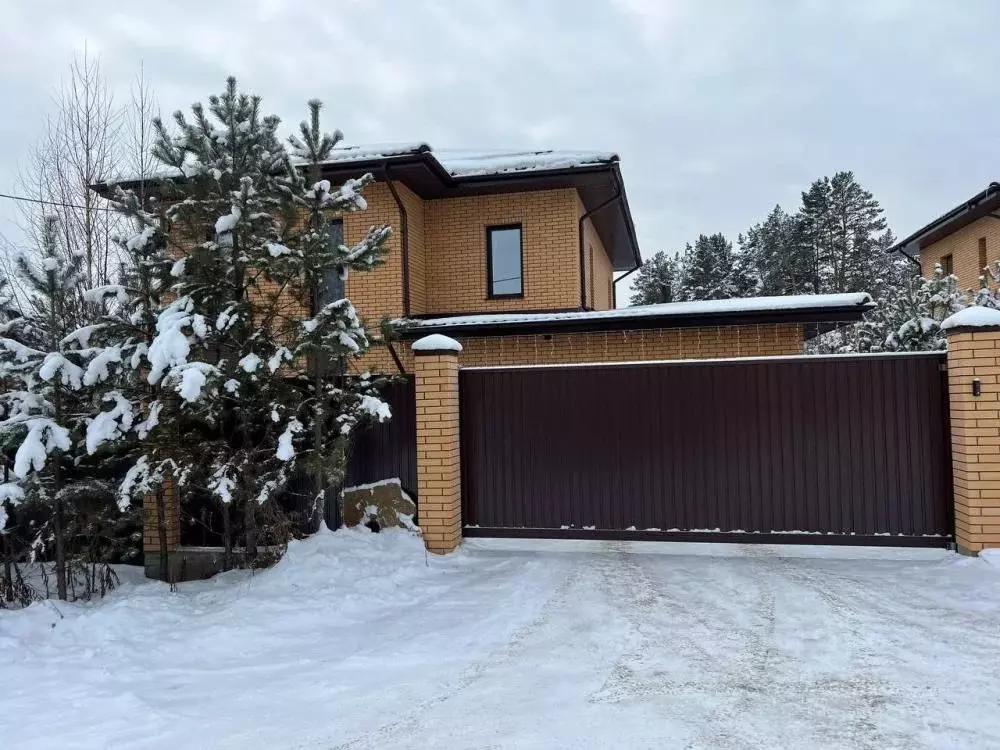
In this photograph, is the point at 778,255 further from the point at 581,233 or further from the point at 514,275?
the point at 514,275

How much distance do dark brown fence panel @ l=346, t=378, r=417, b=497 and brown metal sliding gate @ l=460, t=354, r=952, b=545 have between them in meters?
0.55

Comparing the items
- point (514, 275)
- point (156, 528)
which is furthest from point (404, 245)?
point (156, 528)

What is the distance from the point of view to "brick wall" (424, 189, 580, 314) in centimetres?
998

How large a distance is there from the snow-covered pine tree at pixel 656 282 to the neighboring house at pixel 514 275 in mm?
31643

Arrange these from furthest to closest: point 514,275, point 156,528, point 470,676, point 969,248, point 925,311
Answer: point 969,248 → point 925,311 → point 514,275 → point 156,528 → point 470,676

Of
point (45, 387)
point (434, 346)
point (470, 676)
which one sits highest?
point (434, 346)

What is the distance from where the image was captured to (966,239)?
15.7 m

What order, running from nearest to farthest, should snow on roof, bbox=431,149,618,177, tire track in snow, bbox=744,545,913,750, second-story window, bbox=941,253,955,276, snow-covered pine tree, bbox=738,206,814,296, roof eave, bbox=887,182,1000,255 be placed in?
tire track in snow, bbox=744,545,913,750 < snow on roof, bbox=431,149,618,177 < roof eave, bbox=887,182,1000,255 < second-story window, bbox=941,253,955,276 < snow-covered pine tree, bbox=738,206,814,296

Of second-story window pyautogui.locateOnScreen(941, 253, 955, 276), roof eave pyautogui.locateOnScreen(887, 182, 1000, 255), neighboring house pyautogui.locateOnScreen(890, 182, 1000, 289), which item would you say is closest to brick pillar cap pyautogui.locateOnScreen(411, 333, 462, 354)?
neighboring house pyautogui.locateOnScreen(890, 182, 1000, 289)

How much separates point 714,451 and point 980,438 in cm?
199

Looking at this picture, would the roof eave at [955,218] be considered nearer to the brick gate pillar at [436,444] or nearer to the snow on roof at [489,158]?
the snow on roof at [489,158]

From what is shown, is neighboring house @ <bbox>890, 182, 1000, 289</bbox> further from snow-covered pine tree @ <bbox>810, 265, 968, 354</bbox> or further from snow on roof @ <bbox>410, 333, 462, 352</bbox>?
snow on roof @ <bbox>410, 333, 462, 352</bbox>

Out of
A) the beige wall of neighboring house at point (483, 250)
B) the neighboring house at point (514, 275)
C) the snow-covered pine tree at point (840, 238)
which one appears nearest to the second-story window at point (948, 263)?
the neighboring house at point (514, 275)

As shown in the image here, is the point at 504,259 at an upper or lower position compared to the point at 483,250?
lower
